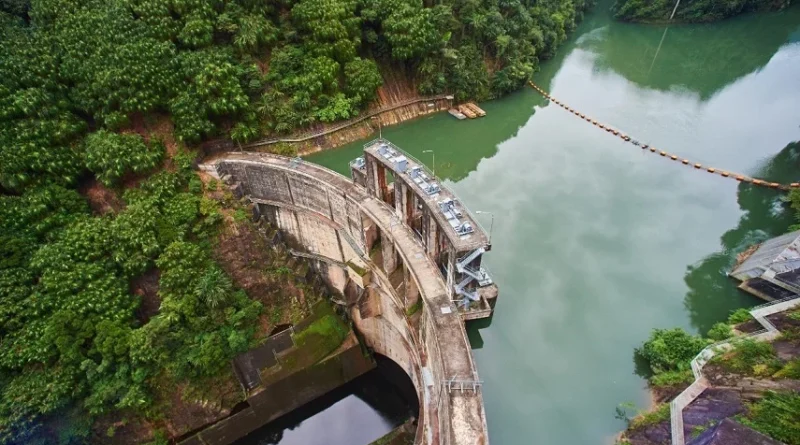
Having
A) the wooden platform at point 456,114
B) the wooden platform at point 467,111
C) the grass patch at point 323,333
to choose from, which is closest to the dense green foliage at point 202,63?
the wooden platform at point 467,111

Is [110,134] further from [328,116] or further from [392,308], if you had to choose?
[392,308]

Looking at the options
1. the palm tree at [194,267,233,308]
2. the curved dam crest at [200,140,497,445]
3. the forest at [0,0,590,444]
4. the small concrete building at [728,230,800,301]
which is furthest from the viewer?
the palm tree at [194,267,233,308]

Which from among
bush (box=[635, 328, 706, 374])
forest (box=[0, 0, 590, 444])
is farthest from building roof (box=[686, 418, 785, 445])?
forest (box=[0, 0, 590, 444])

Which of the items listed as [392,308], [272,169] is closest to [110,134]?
[272,169]

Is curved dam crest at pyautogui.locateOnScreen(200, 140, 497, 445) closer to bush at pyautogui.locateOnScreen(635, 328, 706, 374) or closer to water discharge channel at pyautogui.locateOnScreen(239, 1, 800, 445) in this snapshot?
water discharge channel at pyautogui.locateOnScreen(239, 1, 800, 445)

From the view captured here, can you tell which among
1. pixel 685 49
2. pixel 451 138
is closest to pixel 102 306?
pixel 451 138

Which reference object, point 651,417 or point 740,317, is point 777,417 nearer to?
point 651,417

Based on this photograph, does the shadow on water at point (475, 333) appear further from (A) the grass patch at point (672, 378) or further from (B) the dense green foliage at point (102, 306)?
(B) the dense green foliage at point (102, 306)
